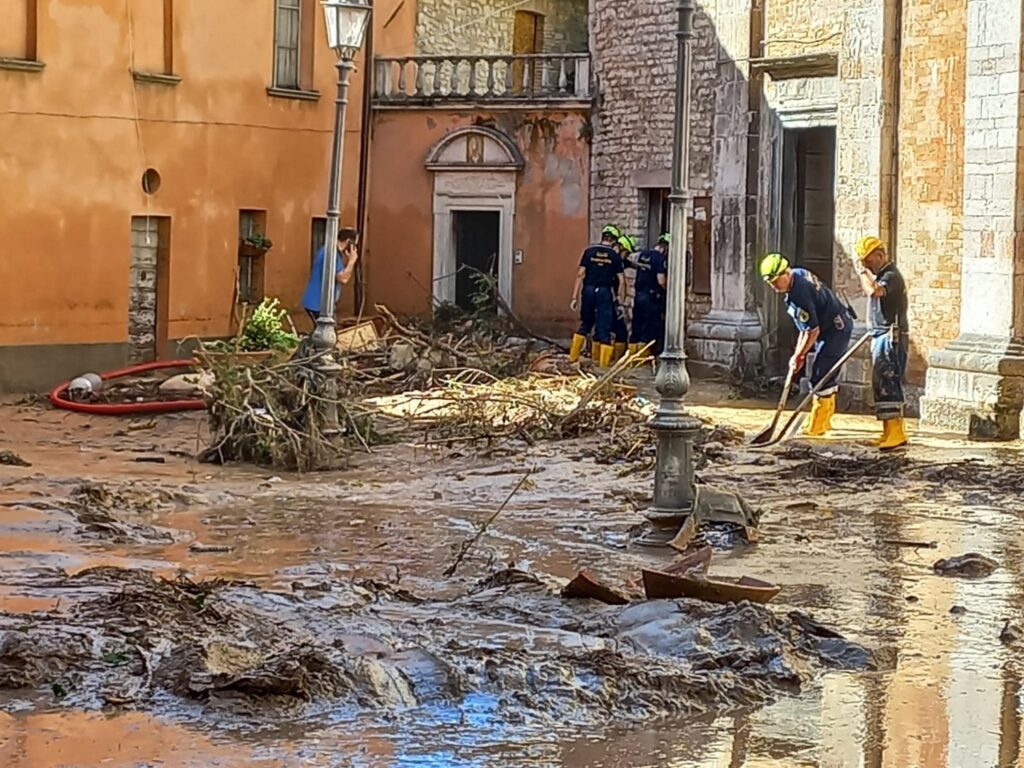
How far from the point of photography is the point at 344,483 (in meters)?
13.9

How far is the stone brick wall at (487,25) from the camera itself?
28656 mm

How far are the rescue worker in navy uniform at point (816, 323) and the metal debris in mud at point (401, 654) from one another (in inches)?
292

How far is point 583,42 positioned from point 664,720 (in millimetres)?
26334

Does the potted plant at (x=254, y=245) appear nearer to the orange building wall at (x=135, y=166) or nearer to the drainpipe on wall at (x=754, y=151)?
the orange building wall at (x=135, y=166)

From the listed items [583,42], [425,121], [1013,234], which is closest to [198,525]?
[1013,234]

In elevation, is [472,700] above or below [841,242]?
below

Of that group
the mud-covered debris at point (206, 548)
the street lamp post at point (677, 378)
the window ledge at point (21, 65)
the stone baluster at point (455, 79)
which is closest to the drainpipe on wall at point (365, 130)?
the stone baluster at point (455, 79)

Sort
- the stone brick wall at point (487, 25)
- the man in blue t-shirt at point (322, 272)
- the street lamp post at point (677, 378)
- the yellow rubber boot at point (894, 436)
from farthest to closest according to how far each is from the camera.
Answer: the stone brick wall at point (487, 25) → the man in blue t-shirt at point (322, 272) → the yellow rubber boot at point (894, 436) → the street lamp post at point (677, 378)

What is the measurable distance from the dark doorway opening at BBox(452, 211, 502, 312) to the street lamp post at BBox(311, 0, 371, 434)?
1125 cm

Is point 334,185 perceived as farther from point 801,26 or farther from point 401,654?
point 401,654

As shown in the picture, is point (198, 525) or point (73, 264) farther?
point (73, 264)

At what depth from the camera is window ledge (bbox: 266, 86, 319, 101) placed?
24625mm

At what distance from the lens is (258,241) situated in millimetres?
24531

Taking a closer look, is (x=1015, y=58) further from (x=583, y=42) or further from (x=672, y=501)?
(x=583, y=42)
